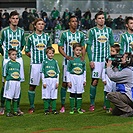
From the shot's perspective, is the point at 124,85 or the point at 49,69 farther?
the point at 49,69

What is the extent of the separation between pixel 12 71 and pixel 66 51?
4.84 ft

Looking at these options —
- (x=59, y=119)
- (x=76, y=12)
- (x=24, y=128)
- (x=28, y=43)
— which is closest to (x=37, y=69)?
(x=28, y=43)

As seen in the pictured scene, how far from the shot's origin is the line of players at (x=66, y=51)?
523 inches

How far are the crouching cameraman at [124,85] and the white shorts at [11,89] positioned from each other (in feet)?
6.89

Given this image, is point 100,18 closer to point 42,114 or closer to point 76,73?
point 76,73

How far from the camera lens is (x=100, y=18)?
13.6 meters

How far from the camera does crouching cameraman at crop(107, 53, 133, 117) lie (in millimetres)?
12078

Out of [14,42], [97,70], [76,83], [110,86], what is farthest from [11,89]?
[110,86]

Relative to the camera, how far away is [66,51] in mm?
13781

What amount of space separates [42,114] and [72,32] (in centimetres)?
205

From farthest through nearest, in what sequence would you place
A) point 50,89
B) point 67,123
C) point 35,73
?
point 35,73 → point 50,89 → point 67,123

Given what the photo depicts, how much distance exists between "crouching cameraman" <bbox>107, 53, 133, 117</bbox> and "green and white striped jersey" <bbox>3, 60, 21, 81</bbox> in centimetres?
213

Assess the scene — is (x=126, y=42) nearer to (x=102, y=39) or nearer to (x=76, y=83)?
(x=102, y=39)

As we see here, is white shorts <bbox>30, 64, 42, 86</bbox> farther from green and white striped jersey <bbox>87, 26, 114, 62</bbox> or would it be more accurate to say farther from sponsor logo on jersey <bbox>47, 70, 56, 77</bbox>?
green and white striped jersey <bbox>87, 26, 114, 62</bbox>
